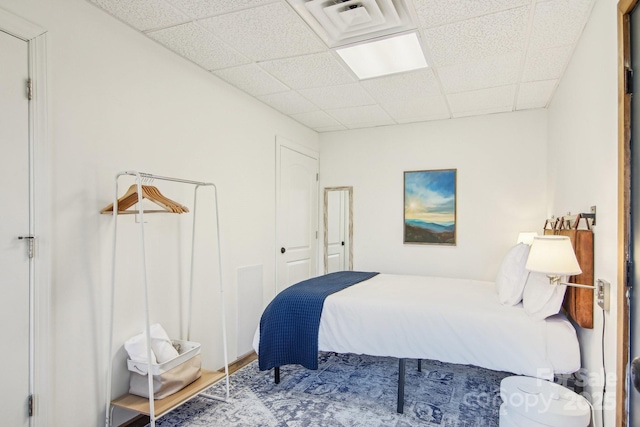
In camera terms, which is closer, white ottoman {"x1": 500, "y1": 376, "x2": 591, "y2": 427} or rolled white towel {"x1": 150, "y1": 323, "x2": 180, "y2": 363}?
white ottoman {"x1": 500, "y1": 376, "x2": 591, "y2": 427}

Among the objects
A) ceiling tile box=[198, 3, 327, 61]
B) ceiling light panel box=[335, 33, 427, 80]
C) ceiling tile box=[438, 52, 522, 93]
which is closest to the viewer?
ceiling tile box=[198, 3, 327, 61]

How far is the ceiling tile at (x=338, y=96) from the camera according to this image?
130 inches

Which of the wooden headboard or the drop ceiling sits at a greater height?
the drop ceiling

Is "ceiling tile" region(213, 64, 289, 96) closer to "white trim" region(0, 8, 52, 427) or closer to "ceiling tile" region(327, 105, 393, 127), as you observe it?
"ceiling tile" region(327, 105, 393, 127)

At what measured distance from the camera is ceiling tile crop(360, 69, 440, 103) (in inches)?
118

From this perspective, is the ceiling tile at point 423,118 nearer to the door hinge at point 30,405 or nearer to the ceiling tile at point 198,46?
the ceiling tile at point 198,46

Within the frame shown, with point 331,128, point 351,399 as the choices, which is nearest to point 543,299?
point 351,399

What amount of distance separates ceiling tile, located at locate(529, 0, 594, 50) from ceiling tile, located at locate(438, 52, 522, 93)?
223 millimetres

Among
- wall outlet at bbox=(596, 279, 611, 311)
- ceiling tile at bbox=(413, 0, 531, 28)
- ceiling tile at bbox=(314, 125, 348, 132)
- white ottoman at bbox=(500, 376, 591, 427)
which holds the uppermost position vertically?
ceiling tile at bbox=(413, 0, 531, 28)

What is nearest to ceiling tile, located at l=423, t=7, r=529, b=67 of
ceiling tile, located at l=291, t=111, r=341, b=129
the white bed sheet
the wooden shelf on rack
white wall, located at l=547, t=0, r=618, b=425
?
white wall, located at l=547, t=0, r=618, b=425

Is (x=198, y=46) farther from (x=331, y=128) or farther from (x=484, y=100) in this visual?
(x=484, y=100)

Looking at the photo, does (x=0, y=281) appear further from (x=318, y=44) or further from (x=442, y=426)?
(x=442, y=426)

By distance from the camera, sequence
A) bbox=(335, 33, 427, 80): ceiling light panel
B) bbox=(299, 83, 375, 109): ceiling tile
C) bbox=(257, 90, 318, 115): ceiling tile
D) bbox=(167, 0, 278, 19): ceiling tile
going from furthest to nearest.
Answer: bbox=(257, 90, 318, 115): ceiling tile < bbox=(299, 83, 375, 109): ceiling tile < bbox=(335, 33, 427, 80): ceiling light panel < bbox=(167, 0, 278, 19): ceiling tile

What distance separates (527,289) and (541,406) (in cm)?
80
